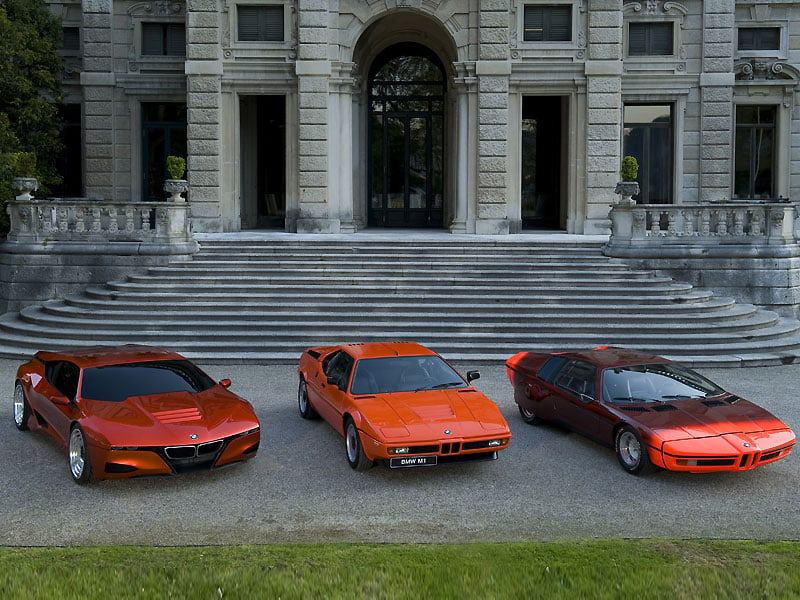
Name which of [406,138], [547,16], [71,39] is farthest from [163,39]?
[547,16]

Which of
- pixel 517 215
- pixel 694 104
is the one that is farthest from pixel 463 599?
pixel 694 104

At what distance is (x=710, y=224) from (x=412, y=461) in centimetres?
1316

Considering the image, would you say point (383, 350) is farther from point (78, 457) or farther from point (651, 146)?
point (651, 146)

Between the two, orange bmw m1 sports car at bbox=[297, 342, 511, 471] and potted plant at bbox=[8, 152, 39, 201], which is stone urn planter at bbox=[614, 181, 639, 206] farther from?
potted plant at bbox=[8, 152, 39, 201]

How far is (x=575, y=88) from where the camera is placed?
25.5 meters

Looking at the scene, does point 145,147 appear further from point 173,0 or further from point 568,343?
point 568,343

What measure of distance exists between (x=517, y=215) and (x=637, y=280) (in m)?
6.21

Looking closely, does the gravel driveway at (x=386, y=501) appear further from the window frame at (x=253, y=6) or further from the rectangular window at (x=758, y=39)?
the rectangular window at (x=758, y=39)

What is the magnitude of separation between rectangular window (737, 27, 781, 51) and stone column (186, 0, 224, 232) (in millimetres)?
15328

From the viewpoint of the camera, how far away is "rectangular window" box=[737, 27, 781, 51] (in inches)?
1100

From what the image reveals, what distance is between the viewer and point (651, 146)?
91.0 ft

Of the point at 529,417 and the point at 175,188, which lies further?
the point at 175,188

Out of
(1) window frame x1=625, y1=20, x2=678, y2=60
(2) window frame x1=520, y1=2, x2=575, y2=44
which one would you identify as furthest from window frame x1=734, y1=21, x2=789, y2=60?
(2) window frame x1=520, y1=2, x2=575, y2=44

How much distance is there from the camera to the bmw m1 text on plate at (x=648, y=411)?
9.94m
